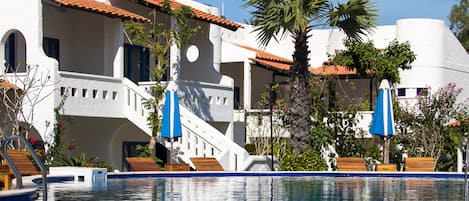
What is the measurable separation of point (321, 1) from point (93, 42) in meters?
7.91

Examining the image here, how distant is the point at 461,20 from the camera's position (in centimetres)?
6069

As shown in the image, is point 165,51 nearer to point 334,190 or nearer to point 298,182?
point 298,182

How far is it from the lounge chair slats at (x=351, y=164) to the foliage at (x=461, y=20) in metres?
34.4

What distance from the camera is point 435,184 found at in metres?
22.6

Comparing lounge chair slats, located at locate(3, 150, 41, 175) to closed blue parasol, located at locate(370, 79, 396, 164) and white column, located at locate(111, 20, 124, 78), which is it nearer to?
white column, located at locate(111, 20, 124, 78)

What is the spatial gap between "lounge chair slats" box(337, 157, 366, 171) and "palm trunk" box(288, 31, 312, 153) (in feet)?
4.04

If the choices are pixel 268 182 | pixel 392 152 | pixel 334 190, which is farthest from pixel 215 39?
pixel 334 190

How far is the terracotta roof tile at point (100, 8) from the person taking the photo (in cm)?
2584

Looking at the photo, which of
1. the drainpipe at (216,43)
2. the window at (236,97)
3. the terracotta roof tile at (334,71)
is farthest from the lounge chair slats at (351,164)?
the window at (236,97)

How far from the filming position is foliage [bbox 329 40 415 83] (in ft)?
109

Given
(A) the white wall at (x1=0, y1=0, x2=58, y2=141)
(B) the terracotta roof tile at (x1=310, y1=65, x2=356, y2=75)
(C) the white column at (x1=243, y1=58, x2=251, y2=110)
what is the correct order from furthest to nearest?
(B) the terracotta roof tile at (x1=310, y1=65, x2=356, y2=75) < (C) the white column at (x1=243, y1=58, x2=251, y2=110) < (A) the white wall at (x1=0, y1=0, x2=58, y2=141)

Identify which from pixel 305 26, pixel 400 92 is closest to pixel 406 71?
pixel 400 92

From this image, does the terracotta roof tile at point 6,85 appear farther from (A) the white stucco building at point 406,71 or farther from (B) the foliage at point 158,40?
(A) the white stucco building at point 406,71

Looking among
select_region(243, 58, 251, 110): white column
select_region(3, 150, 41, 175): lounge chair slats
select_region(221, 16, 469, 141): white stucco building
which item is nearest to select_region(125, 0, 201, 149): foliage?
select_region(3, 150, 41, 175): lounge chair slats
